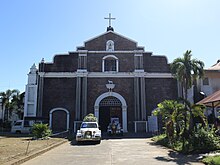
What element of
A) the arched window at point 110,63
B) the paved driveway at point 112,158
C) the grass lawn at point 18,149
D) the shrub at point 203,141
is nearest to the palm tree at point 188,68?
the shrub at point 203,141

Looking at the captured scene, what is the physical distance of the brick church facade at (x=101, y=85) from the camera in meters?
28.1

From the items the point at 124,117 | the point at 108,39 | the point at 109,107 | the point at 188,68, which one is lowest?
the point at 124,117

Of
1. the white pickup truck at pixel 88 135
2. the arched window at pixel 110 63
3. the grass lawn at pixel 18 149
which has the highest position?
the arched window at pixel 110 63

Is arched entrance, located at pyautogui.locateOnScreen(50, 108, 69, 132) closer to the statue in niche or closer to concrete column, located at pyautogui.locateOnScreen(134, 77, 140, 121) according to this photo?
concrete column, located at pyautogui.locateOnScreen(134, 77, 140, 121)

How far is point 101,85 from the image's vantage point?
29.0 meters

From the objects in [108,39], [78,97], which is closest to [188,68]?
[78,97]

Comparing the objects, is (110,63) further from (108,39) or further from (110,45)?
(108,39)

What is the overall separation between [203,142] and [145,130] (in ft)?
49.7

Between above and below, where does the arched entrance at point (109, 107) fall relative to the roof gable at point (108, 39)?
below

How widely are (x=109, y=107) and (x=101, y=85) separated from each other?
275 cm

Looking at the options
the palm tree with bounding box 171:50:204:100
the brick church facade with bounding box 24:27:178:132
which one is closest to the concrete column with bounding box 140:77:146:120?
the brick church facade with bounding box 24:27:178:132

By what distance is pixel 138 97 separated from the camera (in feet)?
92.7

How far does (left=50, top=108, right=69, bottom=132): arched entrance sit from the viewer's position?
27953 millimetres

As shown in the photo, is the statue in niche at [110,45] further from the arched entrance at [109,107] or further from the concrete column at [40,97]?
the concrete column at [40,97]
